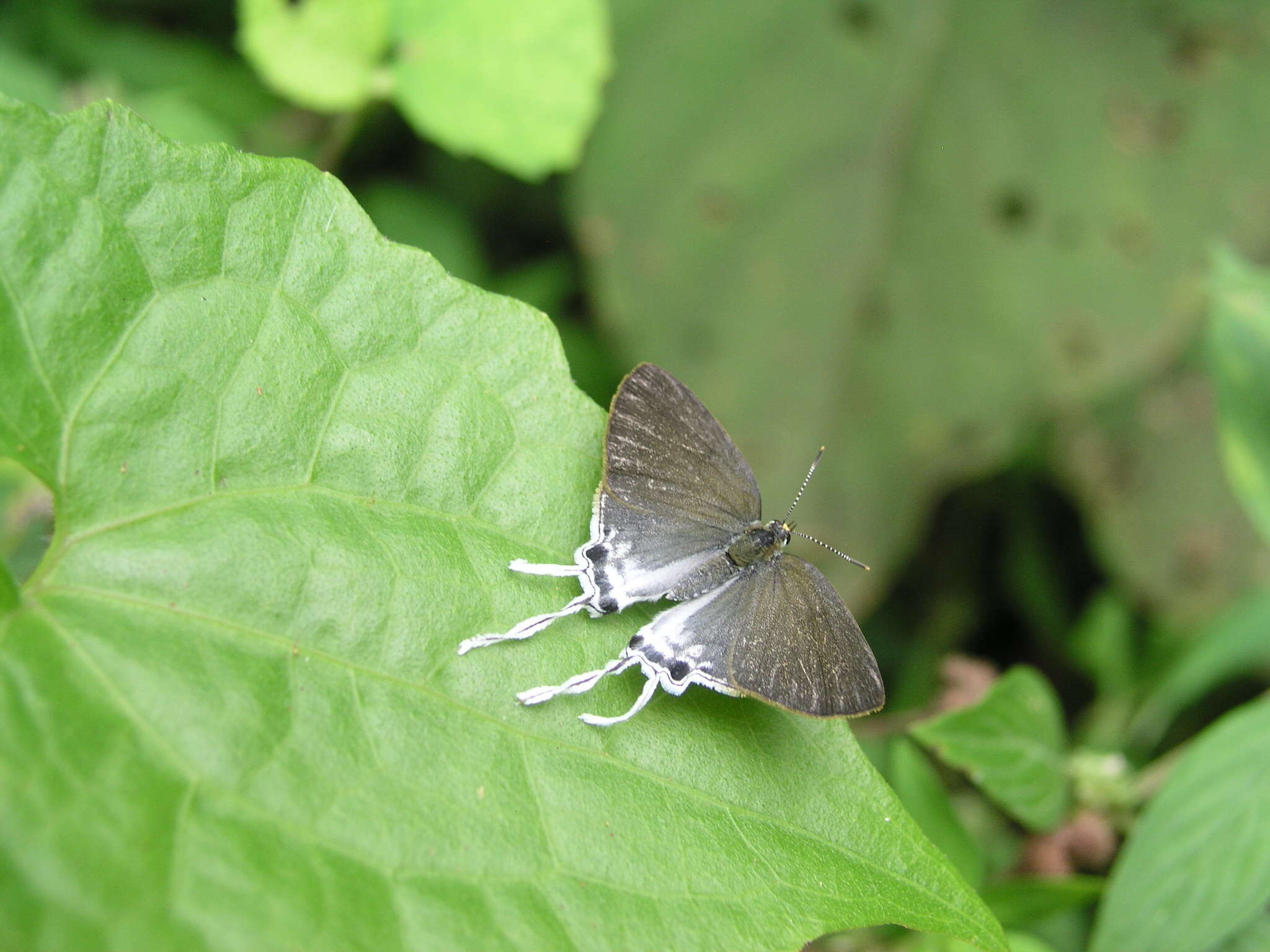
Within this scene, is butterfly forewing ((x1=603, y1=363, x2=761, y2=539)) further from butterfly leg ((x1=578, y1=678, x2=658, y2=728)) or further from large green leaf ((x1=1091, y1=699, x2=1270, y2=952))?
large green leaf ((x1=1091, y1=699, x2=1270, y2=952))

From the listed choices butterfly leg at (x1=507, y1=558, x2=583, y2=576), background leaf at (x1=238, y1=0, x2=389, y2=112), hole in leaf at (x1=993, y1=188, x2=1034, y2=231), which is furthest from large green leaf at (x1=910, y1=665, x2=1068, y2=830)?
background leaf at (x1=238, y1=0, x2=389, y2=112)

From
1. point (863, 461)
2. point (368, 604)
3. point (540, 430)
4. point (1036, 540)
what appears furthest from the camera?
point (1036, 540)

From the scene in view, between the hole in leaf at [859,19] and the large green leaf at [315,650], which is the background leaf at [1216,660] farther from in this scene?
the hole in leaf at [859,19]

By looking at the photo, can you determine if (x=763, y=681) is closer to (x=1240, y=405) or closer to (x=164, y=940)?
(x=164, y=940)

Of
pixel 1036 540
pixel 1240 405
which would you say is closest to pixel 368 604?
pixel 1240 405

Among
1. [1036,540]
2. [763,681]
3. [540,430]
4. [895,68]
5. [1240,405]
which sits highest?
[895,68]

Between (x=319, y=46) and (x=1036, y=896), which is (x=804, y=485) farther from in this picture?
(x=319, y=46)

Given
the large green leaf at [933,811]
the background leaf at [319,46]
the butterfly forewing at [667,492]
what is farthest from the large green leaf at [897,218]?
the butterfly forewing at [667,492]
